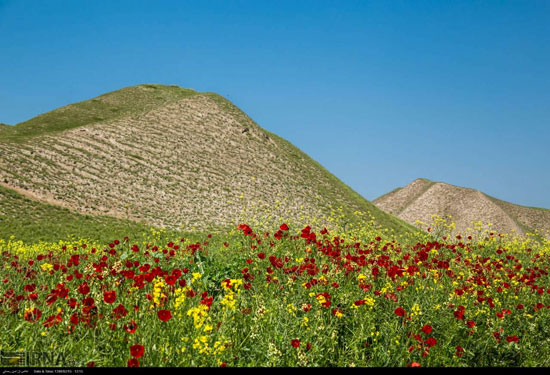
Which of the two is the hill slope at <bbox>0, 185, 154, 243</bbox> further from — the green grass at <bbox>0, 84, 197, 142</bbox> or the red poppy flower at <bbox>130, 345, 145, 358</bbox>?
the red poppy flower at <bbox>130, 345, 145, 358</bbox>

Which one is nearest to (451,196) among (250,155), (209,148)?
(250,155)

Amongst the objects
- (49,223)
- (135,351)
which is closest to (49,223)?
(49,223)

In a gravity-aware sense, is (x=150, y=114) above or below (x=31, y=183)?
above

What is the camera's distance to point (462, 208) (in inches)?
2421

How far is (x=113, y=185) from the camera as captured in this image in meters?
29.4

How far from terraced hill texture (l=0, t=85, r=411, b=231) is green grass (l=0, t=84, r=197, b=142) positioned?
18 cm

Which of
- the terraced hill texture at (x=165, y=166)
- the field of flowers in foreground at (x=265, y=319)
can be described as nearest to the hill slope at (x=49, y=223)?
the terraced hill texture at (x=165, y=166)

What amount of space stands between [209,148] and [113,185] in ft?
41.6

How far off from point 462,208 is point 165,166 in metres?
51.8

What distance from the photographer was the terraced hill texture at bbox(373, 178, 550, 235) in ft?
182

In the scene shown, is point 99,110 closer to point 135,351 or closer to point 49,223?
point 49,223

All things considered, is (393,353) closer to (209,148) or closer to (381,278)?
(381,278)

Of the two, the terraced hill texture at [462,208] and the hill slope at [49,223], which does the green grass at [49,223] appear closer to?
the hill slope at [49,223]
